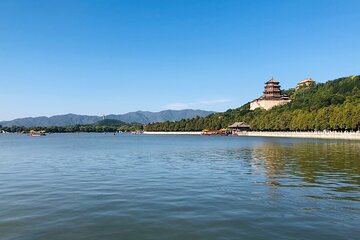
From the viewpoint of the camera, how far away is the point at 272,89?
18188 centimetres

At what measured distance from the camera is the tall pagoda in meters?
181

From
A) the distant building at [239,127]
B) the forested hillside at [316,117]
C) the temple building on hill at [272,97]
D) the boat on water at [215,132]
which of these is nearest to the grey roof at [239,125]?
the distant building at [239,127]

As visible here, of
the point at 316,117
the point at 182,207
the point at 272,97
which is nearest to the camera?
the point at 182,207

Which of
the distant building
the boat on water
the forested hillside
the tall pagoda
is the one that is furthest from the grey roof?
the tall pagoda

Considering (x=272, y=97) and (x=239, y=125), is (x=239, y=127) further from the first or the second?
(x=272, y=97)

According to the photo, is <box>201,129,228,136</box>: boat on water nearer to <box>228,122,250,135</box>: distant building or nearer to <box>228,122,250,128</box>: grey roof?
<box>228,122,250,135</box>: distant building

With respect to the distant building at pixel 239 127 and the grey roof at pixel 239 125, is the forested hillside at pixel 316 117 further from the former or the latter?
the distant building at pixel 239 127

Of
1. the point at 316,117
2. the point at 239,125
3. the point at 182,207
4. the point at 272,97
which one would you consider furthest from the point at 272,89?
the point at 182,207

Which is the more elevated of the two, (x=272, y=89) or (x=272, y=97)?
(x=272, y=89)

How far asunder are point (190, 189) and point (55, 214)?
715 cm

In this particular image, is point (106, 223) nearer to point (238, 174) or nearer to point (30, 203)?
point (30, 203)

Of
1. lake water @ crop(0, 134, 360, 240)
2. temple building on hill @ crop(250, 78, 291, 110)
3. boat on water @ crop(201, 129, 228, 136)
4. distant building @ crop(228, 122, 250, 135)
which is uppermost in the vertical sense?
temple building on hill @ crop(250, 78, 291, 110)

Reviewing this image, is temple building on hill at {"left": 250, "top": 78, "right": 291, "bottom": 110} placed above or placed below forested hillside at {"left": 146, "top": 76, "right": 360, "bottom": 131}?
above

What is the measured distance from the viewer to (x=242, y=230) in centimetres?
1076
